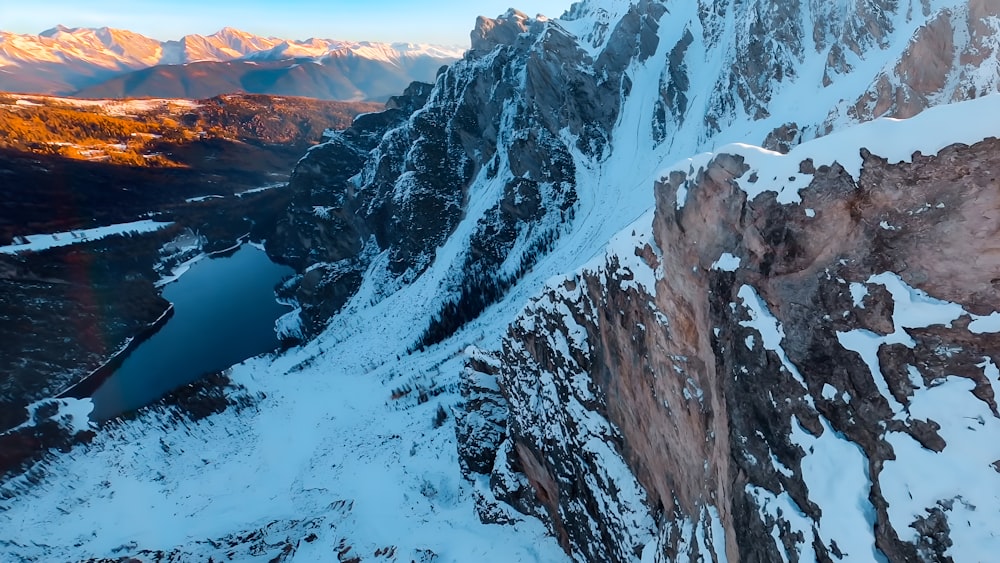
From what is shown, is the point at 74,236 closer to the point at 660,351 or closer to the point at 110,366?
the point at 110,366

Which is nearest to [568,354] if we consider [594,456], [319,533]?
[594,456]

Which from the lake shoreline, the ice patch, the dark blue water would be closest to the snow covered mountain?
the lake shoreline

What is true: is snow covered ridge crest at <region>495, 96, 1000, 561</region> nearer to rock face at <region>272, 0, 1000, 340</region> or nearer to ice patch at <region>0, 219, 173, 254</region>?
rock face at <region>272, 0, 1000, 340</region>

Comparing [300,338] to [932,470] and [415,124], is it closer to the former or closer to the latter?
[415,124]

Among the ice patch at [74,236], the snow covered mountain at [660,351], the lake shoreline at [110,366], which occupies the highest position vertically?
the snow covered mountain at [660,351]

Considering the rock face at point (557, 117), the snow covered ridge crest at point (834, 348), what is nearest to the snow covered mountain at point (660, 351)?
the snow covered ridge crest at point (834, 348)

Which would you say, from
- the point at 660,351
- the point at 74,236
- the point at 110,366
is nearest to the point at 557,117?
the point at 660,351

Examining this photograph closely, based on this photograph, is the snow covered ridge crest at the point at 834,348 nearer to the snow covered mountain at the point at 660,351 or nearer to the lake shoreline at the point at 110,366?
the snow covered mountain at the point at 660,351
